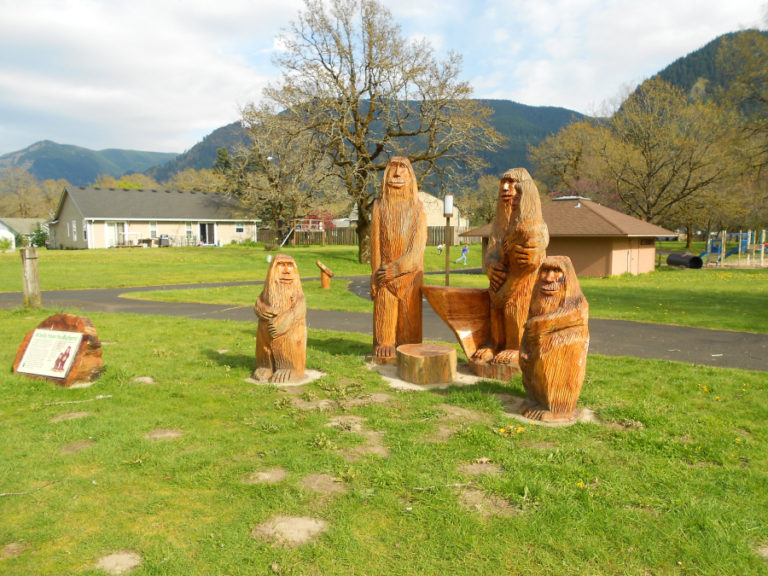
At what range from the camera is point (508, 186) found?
6.30m

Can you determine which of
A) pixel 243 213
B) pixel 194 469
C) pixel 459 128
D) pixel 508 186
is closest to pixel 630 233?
pixel 459 128

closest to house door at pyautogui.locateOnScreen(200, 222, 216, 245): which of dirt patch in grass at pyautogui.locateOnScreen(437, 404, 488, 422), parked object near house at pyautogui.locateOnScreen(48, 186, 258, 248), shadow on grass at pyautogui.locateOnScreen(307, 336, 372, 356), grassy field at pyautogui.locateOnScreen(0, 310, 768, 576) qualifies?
parked object near house at pyautogui.locateOnScreen(48, 186, 258, 248)

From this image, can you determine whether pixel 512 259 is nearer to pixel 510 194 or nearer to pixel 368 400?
pixel 510 194

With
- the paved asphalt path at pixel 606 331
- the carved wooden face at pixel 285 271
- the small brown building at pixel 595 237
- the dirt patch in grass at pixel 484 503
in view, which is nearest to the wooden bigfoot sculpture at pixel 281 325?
the carved wooden face at pixel 285 271

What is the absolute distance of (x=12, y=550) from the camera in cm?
306

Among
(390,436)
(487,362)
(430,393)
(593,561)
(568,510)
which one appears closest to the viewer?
(593,561)

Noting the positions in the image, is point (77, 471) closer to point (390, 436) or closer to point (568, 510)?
point (390, 436)

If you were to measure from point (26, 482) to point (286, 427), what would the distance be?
2.05m

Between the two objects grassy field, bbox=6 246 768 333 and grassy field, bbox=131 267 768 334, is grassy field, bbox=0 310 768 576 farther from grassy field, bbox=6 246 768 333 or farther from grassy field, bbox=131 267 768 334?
grassy field, bbox=6 246 768 333

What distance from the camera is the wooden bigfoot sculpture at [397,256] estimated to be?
22.9 ft

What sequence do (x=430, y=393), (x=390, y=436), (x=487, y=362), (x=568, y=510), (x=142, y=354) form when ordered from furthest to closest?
(x=142, y=354) < (x=487, y=362) < (x=430, y=393) < (x=390, y=436) < (x=568, y=510)

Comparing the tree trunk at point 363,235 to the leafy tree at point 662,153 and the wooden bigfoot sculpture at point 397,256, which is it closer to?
the leafy tree at point 662,153

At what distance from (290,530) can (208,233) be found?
40.7 m

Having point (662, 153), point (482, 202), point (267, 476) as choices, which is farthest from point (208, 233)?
point (267, 476)
